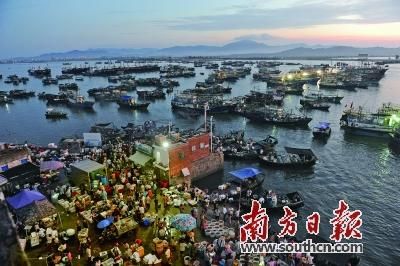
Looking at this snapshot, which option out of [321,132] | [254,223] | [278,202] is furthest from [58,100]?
[254,223]

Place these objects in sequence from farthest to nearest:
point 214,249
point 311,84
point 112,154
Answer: point 311,84 → point 112,154 → point 214,249

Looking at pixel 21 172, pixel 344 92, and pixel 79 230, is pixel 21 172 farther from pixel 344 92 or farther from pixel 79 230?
pixel 344 92

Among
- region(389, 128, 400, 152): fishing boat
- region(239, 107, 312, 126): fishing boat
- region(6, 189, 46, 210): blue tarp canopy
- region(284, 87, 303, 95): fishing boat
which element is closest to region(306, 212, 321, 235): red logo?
region(6, 189, 46, 210): blue tarp canopy

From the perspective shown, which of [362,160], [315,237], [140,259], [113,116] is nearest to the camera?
[140,259]

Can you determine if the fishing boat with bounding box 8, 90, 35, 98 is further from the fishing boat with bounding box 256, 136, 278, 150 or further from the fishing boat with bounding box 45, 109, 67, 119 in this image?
the fishing boat with bounding box 256, 136, 278, 150

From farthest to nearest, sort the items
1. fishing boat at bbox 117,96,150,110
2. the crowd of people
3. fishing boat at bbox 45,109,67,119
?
fishing boat at bbox 117,96,150,110
fishing boat at bbox 45,109,67,119
the crowd of people

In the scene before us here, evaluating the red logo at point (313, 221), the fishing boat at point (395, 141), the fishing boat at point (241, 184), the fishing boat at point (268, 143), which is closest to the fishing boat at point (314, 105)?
the fishing boat at point (395, 141)

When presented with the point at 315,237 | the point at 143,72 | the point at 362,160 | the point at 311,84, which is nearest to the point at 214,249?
the point at 315,237
